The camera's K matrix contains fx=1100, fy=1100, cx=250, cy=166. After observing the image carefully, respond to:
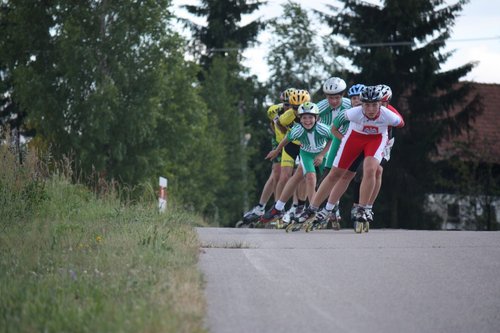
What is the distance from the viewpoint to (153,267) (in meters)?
8.98

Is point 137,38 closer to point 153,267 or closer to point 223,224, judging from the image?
point 223,224

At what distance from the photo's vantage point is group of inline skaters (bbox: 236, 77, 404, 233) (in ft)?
47.2

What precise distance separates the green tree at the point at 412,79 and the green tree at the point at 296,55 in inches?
341

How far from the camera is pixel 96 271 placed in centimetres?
876

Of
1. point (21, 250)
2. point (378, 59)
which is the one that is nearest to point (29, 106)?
point (378, 59)

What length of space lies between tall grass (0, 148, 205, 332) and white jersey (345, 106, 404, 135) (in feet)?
8.68

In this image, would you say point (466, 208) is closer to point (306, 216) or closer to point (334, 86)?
point (334, 86)

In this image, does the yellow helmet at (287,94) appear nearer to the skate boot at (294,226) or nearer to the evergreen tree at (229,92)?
the skate boot at (294,226)

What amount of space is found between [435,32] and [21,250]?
39678 millimetres

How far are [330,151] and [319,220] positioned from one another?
48.4 inches

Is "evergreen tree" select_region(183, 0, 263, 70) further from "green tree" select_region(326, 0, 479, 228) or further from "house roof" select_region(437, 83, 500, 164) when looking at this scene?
"green tree" select_region(326, 0, 479, 228)

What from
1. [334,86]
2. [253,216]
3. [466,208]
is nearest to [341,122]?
[334,86]

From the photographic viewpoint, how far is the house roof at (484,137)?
47250 millimetres

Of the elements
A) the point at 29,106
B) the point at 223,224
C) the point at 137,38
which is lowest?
the point at 223,224
